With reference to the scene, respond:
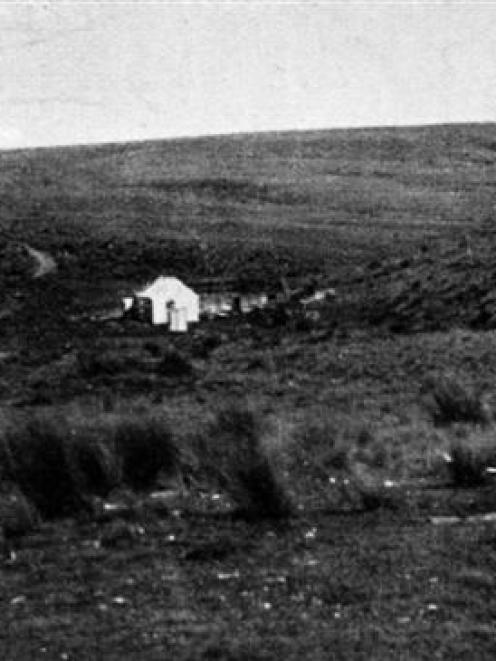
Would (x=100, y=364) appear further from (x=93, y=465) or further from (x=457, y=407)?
Answer: (x=93, y=465)

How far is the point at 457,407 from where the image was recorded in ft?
52.5

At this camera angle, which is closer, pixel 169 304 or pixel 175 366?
pixel 175 366

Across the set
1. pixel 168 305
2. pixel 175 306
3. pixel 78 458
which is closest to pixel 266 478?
pixel 78 458

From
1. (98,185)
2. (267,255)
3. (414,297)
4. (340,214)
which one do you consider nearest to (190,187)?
(98,185)

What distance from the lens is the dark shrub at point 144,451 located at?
41.0ft

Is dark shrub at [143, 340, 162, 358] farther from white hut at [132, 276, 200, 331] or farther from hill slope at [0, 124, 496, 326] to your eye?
hill slope at [0, 124, 496, 326]

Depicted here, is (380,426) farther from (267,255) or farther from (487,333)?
(267,255)

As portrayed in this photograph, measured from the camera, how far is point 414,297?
3703 centimetres

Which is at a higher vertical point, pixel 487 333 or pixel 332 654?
pixel 487 333

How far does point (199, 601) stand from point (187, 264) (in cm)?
7107

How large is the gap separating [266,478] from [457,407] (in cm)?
541

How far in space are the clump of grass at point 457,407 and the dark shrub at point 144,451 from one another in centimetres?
386

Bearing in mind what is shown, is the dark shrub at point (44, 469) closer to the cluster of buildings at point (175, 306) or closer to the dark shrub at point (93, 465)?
the dark shrub at point (93, 465)

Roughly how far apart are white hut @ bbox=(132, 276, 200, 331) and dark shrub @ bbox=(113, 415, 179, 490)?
26.3m
